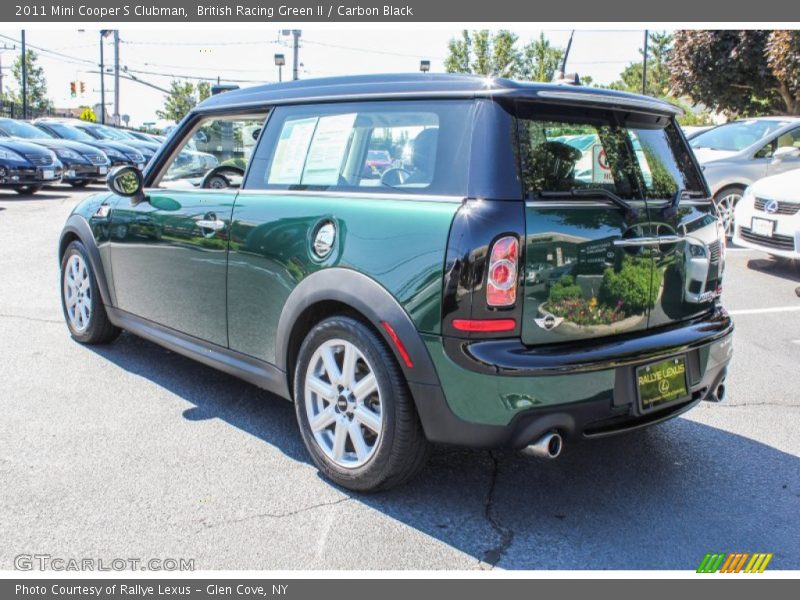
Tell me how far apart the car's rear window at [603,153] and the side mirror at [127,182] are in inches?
103

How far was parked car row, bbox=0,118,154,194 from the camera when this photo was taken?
15062mm

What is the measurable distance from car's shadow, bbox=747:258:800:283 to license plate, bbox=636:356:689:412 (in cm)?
599

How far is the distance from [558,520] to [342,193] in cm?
164

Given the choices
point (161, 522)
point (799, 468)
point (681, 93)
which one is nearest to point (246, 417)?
point (161, 522)

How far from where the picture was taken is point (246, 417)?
4.30 meters

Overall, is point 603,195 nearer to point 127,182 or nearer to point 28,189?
point 127,182

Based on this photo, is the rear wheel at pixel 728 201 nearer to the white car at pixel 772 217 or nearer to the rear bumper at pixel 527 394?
the white car at pixel 772 217

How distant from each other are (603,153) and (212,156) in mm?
2358

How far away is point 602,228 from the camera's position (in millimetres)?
3133

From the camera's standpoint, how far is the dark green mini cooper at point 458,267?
295 centimetres

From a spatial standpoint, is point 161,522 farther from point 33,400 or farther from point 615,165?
point 615,165

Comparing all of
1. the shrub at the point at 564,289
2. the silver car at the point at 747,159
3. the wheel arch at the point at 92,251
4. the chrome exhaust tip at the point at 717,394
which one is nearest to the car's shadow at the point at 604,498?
the chrome exhaust tip at the point at 717,394

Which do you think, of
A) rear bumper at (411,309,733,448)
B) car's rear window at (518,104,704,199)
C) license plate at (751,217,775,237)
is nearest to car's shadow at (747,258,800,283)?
license plate at (751,217,775,237)

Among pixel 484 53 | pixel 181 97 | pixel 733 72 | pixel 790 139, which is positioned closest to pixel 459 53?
pixel 484 53
